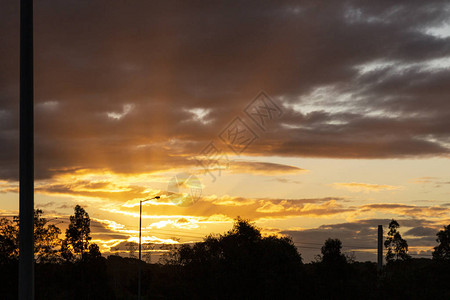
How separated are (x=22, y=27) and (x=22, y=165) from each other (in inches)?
84.6

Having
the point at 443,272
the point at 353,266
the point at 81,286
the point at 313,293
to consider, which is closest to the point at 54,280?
the point at 81,286

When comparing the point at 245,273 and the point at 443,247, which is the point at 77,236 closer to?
the point at 245,273

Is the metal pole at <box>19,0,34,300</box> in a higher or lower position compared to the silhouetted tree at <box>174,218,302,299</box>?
higher

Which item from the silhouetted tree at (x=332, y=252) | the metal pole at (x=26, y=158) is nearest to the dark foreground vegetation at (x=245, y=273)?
the silhouetted tree at (x=332, y=252)

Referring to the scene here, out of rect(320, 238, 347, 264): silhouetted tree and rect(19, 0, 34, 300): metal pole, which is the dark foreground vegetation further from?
rect(19, 0, 34, 300): metal pole

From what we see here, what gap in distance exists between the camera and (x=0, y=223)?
69188mm

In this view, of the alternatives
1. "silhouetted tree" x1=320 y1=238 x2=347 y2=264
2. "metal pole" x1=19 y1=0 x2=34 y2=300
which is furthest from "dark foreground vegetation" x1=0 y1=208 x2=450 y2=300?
"metal pole" x1=19 y1=0 x2=34 y2=300

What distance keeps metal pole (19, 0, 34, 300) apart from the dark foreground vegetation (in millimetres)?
62051

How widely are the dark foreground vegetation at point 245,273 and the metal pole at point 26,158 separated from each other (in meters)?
62.1

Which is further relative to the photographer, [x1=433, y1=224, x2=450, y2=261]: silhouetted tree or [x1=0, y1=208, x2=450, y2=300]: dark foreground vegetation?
[x1=433, y1=224, x2=450, y2=261]: silhouetted tree

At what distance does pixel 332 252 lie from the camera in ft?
247

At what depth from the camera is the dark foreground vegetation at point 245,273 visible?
69.2 meters

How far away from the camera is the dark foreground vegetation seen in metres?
69.2

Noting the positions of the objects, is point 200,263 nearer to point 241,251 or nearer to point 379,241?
point 241,251
